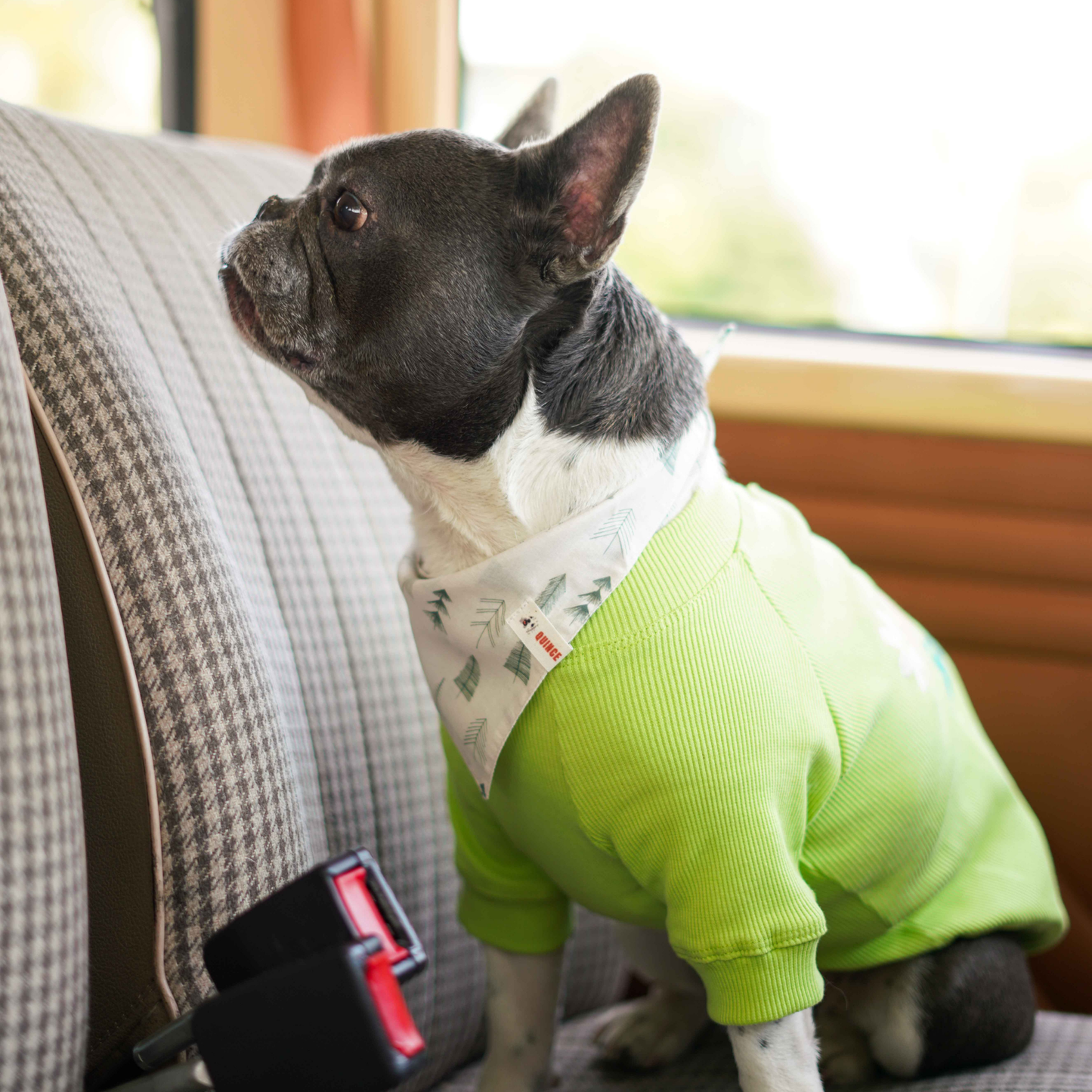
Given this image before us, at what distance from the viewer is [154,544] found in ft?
2.37

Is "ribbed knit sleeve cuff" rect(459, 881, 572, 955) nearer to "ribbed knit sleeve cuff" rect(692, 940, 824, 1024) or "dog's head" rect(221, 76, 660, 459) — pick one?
"ribbed knit sleeve cuff" rect(692, 940, 824, 1024)

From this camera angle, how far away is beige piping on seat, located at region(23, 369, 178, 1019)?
0.68 meters

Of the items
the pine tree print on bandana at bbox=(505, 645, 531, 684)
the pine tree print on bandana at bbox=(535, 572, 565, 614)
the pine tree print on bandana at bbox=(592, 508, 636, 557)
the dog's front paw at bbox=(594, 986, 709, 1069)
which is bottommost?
the dog's front paw at bbox=(594, 986, 709, 1069)

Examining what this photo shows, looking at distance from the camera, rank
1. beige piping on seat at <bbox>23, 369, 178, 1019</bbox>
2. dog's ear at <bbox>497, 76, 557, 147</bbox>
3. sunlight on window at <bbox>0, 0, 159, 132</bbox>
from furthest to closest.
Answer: sunlight on window at <bbox>0, 0, 159, 132</bbox>
dog's ear at <bbox>497, 76, 557, 147</bbox>
beige piping on seat at <bbox>23, 369, 178, 1019</bbox>

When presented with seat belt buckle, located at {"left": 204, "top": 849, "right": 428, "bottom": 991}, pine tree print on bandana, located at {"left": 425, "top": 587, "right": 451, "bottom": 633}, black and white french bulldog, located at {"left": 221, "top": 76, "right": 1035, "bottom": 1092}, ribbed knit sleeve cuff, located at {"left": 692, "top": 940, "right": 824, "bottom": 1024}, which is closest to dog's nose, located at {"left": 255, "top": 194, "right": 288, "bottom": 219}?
black and white french bulldog, located at {"left": 221, "top": 76, "right": 1035, "bottom": 1092}

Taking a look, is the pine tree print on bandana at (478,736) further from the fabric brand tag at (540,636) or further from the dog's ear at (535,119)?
the dog's ear at (535,119)

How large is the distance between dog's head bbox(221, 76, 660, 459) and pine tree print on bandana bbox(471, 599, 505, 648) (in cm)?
12

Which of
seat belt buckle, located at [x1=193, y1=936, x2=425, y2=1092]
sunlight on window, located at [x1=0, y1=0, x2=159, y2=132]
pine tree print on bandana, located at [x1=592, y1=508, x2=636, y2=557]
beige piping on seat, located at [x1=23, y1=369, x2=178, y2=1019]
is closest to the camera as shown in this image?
seat belt buckle, located at [x1=193, y1=936, x2=425, y2=1092]

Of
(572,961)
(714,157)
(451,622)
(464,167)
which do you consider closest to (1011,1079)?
(572,961)

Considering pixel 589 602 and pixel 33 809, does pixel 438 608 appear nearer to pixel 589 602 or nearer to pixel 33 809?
pixel 589 602

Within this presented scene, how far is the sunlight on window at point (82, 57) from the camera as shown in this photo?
157 cm

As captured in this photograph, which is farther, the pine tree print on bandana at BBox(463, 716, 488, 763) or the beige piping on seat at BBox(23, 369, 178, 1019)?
the pine tree print on bandana at BBox(463, 716, 488, 763)

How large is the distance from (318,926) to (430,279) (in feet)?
1.62

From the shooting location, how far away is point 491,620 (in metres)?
0.82
